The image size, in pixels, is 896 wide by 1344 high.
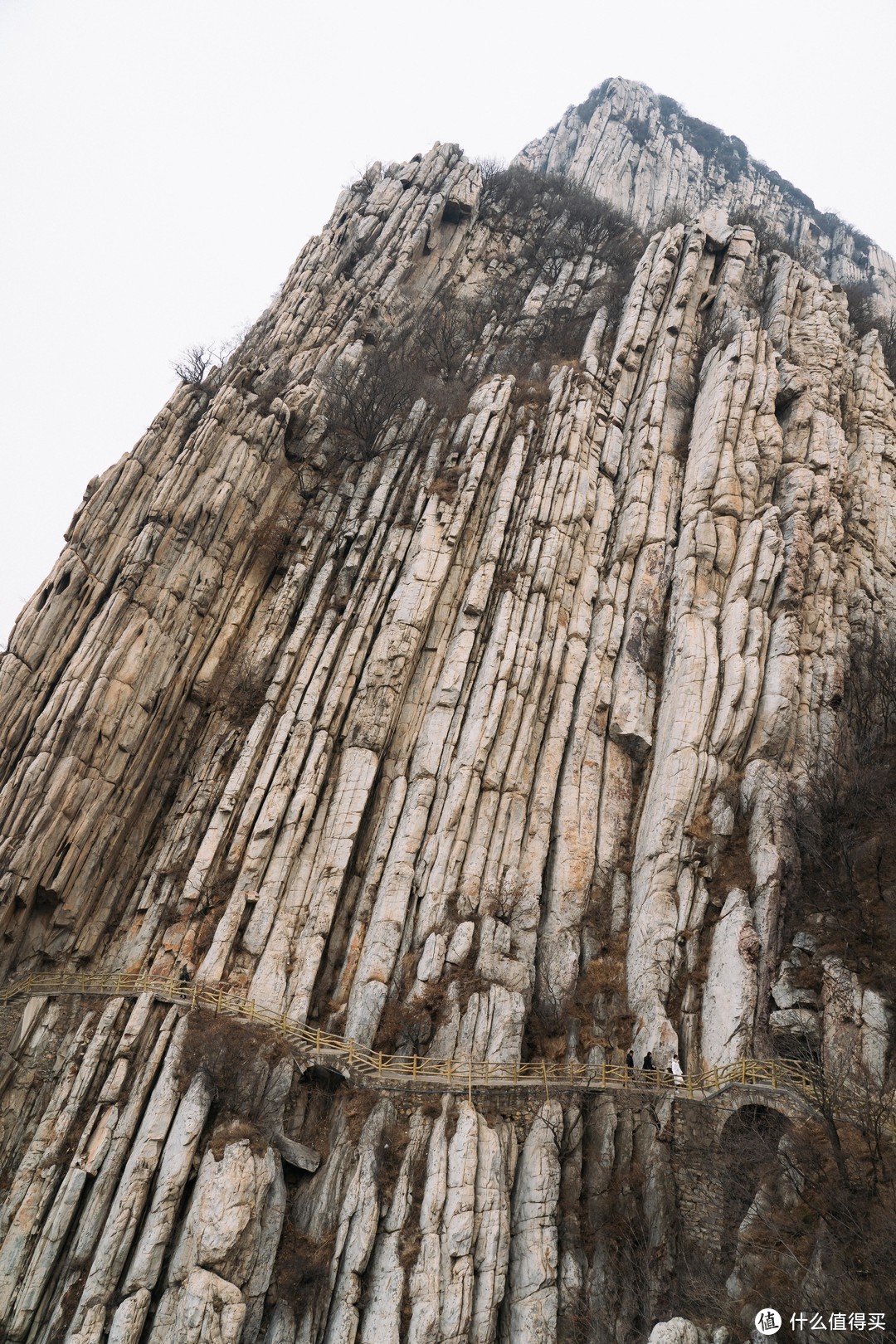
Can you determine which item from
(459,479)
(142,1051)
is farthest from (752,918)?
(459,479)

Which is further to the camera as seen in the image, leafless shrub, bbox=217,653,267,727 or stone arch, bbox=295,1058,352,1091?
leafless shrub, bbox=217,653,267,727

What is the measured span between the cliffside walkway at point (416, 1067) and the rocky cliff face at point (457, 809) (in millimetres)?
482

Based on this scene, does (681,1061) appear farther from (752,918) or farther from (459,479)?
(459,479)

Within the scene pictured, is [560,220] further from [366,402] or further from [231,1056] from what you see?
[231,1056]

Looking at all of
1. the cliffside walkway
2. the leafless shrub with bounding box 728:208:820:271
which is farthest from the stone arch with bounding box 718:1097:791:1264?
the leafless shrub with bounding box 728:208:820:271

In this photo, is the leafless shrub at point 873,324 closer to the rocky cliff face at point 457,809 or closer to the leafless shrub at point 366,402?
the rocky cliff face at point 457,809

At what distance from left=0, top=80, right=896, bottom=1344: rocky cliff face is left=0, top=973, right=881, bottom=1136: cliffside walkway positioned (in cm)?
48

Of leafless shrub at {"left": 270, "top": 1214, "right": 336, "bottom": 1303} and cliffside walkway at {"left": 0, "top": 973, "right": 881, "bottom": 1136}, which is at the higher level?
cliffside walkway at {"left": 0, "top": 973, "right": 881, "bottom": 1136}

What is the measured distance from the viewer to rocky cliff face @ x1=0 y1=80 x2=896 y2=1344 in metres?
19.6

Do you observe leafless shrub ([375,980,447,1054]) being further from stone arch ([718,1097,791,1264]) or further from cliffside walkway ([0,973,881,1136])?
stone arch ([718,1097,791,1264])

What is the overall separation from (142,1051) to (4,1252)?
4.83 meters

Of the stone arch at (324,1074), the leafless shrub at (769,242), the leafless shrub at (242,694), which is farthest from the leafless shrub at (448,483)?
the leafless shrub at (769,242)

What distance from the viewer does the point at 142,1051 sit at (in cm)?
2294

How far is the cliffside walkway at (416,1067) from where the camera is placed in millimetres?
20906
